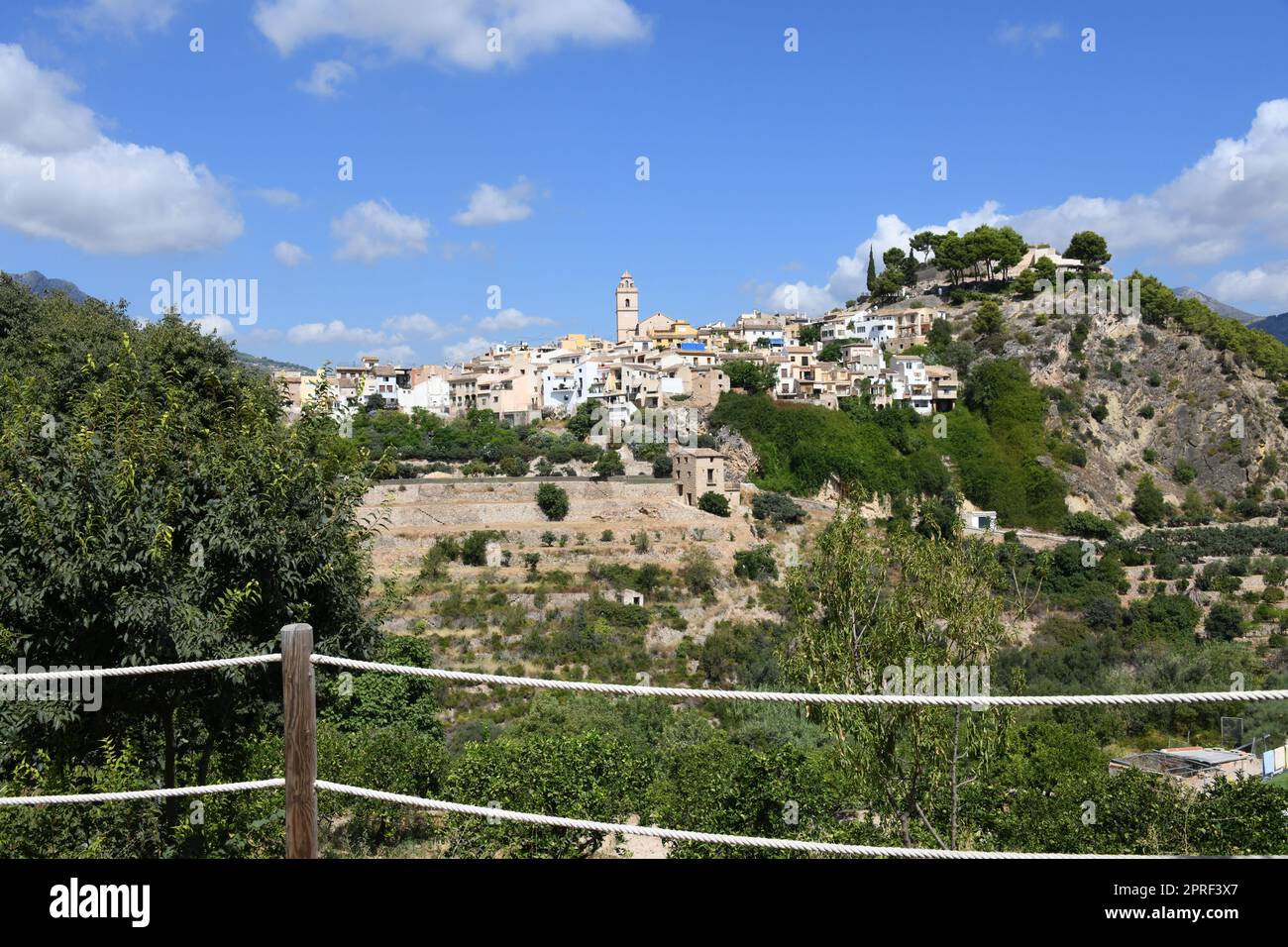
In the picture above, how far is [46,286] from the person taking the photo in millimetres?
30203

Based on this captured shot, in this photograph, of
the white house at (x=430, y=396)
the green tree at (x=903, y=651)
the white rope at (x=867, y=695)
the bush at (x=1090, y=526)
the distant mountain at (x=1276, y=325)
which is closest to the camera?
the white rope at (x=867, y=695)

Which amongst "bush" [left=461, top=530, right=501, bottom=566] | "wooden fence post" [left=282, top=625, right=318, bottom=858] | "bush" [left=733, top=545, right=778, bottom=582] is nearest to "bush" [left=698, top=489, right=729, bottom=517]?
"bush" [left=733, top=545, right=778, bottom=582]

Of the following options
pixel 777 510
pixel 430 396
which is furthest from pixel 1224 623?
pixel 430 396

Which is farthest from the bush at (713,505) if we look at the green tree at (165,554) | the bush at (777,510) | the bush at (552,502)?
the green tree at (165,554)

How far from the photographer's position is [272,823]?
6.01 meters

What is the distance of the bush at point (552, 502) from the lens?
36438 mm

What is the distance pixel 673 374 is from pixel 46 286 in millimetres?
27406

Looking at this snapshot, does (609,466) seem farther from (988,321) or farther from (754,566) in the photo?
(988,321)

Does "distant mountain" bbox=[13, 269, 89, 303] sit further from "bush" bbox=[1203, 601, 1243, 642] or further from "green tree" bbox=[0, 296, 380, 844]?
"bush" bbox=[1203, 601, 1243, 642]

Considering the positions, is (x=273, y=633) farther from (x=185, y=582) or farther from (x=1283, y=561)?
(x=1283, y=561)

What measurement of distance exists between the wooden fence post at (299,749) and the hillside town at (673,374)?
142 ft

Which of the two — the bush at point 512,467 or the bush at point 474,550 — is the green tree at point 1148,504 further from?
the bush at point 474,550
